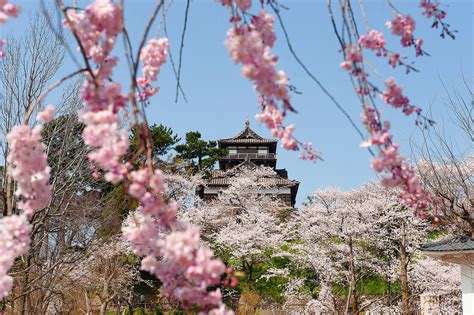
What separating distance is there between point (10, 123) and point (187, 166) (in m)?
17.0

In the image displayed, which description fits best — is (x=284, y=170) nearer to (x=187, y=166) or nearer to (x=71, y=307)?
(x=187, y=166)

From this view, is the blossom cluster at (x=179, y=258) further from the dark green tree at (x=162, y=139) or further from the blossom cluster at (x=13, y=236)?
the dark green tree at (x=162, y=139)

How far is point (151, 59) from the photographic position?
2221mm

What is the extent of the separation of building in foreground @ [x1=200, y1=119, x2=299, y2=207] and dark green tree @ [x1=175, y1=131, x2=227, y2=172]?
1.04 metres

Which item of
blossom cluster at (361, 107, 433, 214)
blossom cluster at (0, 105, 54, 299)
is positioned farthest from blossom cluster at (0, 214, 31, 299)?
blossom cluster at (361, 107, 433, 214)

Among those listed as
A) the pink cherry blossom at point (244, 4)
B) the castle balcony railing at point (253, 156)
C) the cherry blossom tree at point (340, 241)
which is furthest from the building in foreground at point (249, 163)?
the pink cherry blossom at point (244, 4)

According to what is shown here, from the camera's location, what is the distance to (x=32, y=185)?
1.85 meters

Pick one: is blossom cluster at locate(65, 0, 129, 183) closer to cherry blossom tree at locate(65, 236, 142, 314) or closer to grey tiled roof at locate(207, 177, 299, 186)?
cherry blossom tree at locate(65, 236, 142, 314)

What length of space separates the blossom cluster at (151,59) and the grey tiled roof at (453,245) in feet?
27.2

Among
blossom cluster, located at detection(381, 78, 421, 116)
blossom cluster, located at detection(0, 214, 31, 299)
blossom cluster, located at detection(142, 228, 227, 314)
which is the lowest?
blossom cluster, located at detection(142, 228, 227, 314)

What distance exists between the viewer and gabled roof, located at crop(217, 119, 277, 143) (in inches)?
1384

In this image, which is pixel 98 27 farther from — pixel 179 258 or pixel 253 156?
pixel 253 156

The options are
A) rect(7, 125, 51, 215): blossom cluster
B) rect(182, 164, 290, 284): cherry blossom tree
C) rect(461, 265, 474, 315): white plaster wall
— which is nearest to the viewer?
rect(7, 125, 51, 215): blossom cluster

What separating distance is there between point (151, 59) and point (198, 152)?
25.3 m
